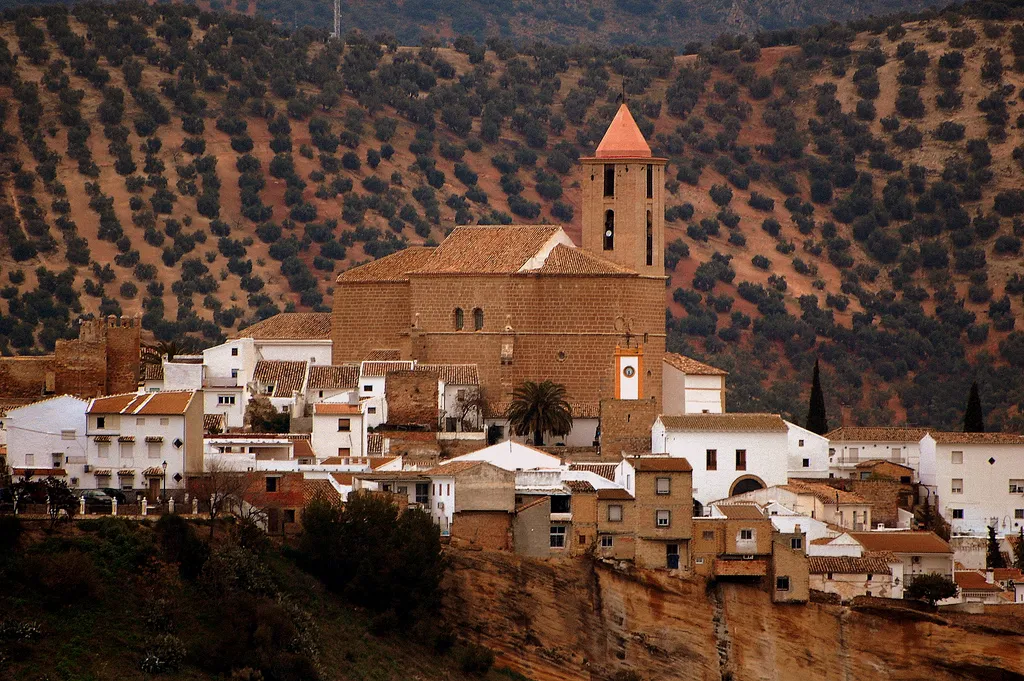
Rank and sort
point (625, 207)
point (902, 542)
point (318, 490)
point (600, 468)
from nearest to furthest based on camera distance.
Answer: point (318, 490) → point (600, 468) → point (902, 542) → point (625, 207)

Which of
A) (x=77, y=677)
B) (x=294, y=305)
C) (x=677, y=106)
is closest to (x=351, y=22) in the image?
(x=677, y=106)

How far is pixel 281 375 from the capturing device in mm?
67438

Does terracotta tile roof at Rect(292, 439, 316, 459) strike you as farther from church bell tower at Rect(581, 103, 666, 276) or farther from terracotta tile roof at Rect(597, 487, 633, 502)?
church bell tower at Rect(581, 103, 666, 276)

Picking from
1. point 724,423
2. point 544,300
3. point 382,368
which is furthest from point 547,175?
point 724,423

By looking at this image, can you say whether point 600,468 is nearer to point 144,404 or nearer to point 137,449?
point 144,404

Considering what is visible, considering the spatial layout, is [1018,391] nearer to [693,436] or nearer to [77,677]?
[693,436]

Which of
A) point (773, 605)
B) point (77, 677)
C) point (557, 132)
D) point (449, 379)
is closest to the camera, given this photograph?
point (77, 677)

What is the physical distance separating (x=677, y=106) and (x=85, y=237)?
4322 centimetres

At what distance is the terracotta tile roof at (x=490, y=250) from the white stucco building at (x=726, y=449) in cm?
854

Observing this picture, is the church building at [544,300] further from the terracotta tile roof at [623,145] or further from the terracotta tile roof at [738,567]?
the terracotta tile roof at [738,567]

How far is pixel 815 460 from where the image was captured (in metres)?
66.9

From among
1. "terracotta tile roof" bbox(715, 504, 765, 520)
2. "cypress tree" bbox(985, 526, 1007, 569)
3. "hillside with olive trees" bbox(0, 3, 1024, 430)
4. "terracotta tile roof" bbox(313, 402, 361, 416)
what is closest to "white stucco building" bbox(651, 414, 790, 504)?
"terracotta tile roof" bbox(715, 504, 765, 520)

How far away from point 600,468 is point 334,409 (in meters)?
7.46

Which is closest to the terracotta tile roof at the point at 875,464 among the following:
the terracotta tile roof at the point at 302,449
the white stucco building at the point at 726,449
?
the white stucco building at the point at 726,449
